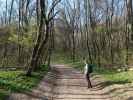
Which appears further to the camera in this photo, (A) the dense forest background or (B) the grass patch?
(A) the dense forest background

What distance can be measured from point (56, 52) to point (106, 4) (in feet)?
130

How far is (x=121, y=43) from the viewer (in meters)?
75.1

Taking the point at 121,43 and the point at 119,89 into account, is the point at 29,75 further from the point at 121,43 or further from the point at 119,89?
the point at 121,43

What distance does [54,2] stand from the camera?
29688mm

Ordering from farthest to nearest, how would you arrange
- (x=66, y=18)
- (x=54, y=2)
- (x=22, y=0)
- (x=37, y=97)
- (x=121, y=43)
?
(x=66, y=18)
(x=121, y=43)
(x=22, y=0)
(x=54, y=2)
(x=37, y=97)

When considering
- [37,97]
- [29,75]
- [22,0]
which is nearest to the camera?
[37,97]

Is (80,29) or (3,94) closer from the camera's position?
(3,94)

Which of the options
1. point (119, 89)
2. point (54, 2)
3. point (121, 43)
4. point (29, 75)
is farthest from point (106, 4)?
point (119, 89)

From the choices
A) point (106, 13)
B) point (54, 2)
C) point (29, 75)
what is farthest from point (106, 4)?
point (29, 75)

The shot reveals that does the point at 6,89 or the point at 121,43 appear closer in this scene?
the point at 6,89

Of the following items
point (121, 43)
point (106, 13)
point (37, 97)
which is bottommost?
point (37, 97)

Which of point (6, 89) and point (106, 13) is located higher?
point (106, 13)

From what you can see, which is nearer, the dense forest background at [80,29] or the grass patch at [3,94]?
the grass patch at [3,94]

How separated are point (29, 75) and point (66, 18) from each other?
54656 millimetres
